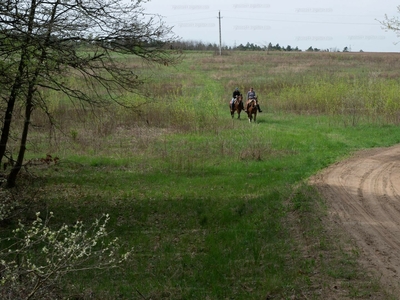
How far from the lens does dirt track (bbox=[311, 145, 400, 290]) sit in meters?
8.55

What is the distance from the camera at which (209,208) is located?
472 inches

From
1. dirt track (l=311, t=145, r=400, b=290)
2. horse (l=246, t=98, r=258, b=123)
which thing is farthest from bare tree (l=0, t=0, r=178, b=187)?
horse (l=246, t=98, r=258, b=123)

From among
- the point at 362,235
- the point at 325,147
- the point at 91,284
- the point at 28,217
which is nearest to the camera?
the point at 91,284

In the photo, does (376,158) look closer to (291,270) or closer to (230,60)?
(291,270)

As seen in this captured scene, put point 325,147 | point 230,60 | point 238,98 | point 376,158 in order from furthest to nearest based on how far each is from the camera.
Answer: point 230,60, point 238,98, point 325,147, point 376,158

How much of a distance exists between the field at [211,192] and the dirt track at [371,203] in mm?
342

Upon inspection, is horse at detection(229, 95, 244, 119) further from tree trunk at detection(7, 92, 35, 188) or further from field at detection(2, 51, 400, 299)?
tree trunk at detection(7, 92, 35, 188)

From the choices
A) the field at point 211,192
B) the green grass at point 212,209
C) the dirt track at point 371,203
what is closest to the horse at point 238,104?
the field at point 211,192

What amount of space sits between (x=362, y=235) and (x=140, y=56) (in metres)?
6.32

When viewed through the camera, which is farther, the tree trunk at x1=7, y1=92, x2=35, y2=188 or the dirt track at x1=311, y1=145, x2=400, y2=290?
the tree trunk at x1=7, y1=92, x2=35, y2=188

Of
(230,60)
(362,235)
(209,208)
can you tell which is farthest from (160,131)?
(230,60)

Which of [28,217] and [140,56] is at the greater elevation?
[140,56]

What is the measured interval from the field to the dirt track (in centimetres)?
34

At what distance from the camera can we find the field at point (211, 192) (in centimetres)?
812
